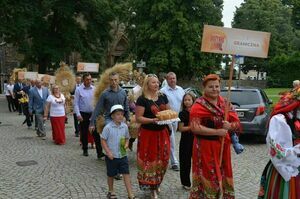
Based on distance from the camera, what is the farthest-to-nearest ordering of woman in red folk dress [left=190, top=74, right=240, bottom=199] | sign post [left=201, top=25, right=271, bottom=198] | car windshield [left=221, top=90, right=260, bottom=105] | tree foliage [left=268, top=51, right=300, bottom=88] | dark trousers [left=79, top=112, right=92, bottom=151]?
tree foliage [left=268, top=51, right=300, bottom=88]
car windshield [left=221, top=90, right=260, bottom=105]
dark trousers [left=79, top=112, right=92, bottom=151]
sign post [left=201, top=25, right=271, bottom=198]
woman in red folk dress [left=190, top=74, right=240, bottom=199]

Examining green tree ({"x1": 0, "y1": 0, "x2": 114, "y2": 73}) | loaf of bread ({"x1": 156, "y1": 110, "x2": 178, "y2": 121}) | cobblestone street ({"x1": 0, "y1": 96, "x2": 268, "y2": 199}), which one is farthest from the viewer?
green tree ({"x1": 0, "y1": 0, "x2": 114, "y2": 73})

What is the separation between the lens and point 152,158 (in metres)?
6.73

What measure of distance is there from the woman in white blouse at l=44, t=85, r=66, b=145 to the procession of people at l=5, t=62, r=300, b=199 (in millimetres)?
2037

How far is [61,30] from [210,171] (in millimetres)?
31334

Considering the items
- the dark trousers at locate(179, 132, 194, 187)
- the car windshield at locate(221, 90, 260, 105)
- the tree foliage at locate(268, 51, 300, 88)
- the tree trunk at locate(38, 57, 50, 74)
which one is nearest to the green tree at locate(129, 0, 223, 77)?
the tree trunk at locate(38, 57, 50, 74)

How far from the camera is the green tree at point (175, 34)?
43031 mm

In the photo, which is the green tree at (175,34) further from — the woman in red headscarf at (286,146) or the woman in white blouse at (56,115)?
the woman in red headscarf at (286,146)

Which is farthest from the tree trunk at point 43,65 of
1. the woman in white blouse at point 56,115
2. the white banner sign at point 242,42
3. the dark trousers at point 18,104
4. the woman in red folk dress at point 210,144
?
the woman in red folk dress at point 210,144

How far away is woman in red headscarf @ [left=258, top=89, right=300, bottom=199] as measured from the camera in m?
4.18

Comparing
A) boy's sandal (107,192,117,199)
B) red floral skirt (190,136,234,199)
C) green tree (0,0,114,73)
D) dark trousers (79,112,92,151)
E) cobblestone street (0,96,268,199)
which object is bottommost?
cobblestone street (0,96,268,199)

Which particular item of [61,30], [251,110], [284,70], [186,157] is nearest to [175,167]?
[186,157]

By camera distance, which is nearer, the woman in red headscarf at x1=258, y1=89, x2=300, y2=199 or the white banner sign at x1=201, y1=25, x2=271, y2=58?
the woman in red headscarf at x1=258, y1=89, x2=300, y2=199

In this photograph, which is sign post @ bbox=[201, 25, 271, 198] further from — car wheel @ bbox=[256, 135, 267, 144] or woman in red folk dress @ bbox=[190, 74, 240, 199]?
car wheel @ bbox=[256, 135, 267, 144]

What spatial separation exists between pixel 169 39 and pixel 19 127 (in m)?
27.5
